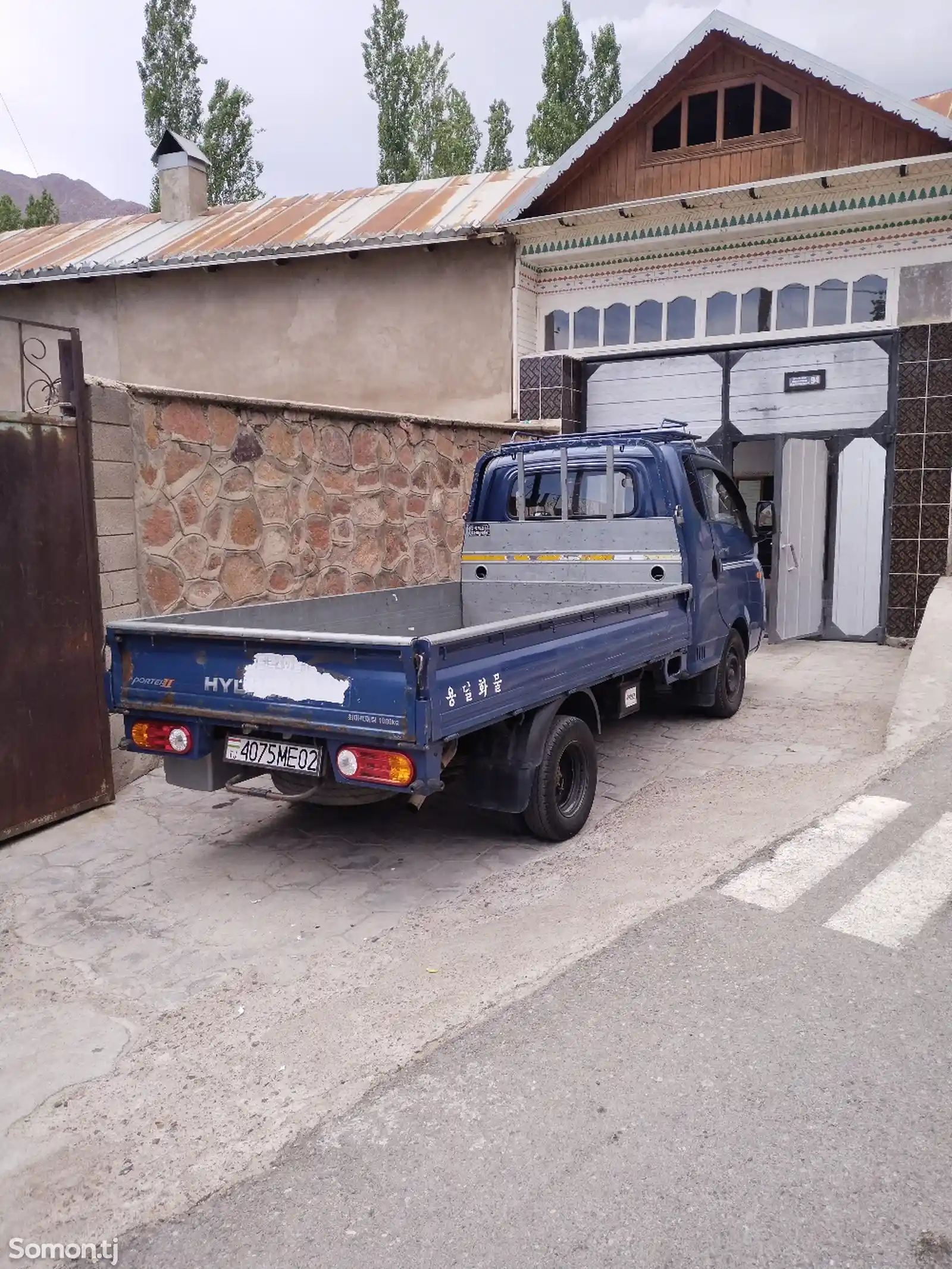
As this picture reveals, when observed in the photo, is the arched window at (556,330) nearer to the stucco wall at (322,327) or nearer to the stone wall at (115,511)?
the stucco wall at (322,327)

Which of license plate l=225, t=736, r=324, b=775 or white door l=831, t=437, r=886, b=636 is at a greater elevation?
white door l=831, t=437, r=886, b=636

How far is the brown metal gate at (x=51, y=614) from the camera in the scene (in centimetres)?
512

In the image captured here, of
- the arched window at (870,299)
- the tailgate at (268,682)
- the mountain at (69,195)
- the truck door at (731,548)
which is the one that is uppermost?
the mountain at (69,195)

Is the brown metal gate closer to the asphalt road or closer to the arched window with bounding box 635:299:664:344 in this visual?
the asphalt road

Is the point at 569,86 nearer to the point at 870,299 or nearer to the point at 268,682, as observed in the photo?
the point at 870,299

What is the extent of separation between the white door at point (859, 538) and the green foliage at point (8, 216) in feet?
101

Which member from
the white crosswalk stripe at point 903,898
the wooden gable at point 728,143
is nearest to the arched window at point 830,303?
the wooden gable at point 728,143

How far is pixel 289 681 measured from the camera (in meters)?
4.29

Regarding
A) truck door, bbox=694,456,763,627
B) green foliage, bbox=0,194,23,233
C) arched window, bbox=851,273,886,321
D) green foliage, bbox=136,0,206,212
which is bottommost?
truck door, bbox=694,456,763,627

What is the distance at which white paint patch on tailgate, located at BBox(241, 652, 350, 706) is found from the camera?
13.7ft

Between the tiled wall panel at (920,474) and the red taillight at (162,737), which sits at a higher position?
the tiled wall panel at (920,474)

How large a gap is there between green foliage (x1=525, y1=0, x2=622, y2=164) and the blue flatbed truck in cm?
2390

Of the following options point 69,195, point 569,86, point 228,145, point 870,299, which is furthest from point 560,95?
point 69,195

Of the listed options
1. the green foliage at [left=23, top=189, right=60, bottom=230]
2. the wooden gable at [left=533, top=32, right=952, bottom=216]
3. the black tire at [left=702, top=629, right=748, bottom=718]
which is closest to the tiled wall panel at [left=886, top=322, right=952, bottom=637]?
the wooden gable at [left=533, top=32, right=952, bottom=216]
